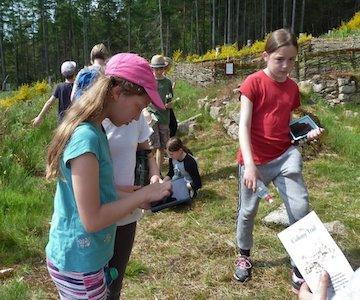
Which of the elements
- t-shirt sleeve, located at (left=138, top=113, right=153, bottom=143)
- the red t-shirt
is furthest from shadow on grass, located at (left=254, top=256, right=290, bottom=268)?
t-shirt sleeve, located at (left=138, top=113, right=153, bottom=143)

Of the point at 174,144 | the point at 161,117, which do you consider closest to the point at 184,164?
the point at 174,144

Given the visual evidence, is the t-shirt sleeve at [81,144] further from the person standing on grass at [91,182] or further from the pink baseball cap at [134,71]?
the pink baseball cap at [134,71]

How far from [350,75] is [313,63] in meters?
1.51

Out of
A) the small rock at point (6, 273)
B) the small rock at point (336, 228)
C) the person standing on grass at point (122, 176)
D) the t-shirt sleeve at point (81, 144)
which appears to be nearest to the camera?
the t-shirt sleeve at point (81, 144)

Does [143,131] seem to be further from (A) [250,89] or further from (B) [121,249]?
(A) [250,89]

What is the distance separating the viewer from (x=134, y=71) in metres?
1.61

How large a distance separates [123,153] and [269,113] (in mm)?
1109

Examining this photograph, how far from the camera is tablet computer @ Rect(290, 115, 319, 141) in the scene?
2969 millimetres

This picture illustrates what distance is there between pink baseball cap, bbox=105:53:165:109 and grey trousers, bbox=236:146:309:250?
4.80 feet

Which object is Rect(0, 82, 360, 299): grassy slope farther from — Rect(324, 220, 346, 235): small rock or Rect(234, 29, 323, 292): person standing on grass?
Rect(234, 29, 323, 292): person standing on grass

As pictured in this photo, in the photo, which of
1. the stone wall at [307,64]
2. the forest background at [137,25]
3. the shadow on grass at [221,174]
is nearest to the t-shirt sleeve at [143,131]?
the shadow on grass at [221,174]

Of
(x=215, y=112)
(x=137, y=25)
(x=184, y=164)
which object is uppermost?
(x=137, y=25)

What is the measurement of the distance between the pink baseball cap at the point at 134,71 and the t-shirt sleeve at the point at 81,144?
24cm

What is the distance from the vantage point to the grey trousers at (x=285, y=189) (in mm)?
2816
